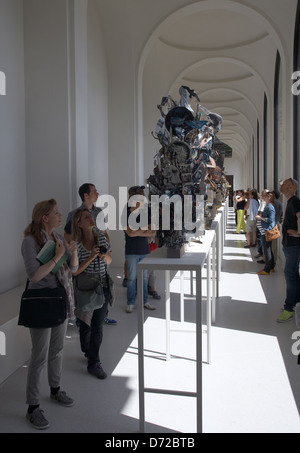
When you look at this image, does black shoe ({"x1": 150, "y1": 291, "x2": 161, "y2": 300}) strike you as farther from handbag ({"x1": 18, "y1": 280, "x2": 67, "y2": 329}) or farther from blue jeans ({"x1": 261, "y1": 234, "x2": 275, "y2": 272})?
handbag ({"x1": 18, "y1": 280, "x2": 67, "y2": 329})

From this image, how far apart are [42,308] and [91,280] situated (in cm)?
87

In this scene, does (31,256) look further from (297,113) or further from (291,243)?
(297,113)

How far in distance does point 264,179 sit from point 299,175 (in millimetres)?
8483

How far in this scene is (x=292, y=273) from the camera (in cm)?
568

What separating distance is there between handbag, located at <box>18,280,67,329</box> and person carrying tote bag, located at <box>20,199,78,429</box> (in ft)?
0.05

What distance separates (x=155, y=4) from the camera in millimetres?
9461

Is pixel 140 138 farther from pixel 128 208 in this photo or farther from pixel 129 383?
pixel 129 383

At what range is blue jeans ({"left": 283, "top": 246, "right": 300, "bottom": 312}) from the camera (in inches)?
220

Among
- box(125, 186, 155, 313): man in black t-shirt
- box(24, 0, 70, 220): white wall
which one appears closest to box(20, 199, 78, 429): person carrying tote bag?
box(24, 0, 70, 220): white wall

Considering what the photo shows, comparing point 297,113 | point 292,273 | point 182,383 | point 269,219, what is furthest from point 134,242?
point 297,113

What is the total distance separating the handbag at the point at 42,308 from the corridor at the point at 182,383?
765 mm

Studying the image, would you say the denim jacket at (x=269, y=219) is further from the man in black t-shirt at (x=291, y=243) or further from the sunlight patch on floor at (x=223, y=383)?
the sunlight patch on floor at (x=223, y=383)

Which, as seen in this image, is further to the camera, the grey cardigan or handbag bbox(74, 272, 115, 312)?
handbag bbox(74, 272, 115, 312)

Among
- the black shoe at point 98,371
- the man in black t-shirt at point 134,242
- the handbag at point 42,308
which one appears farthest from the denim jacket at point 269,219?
the handbag at point 42,308
